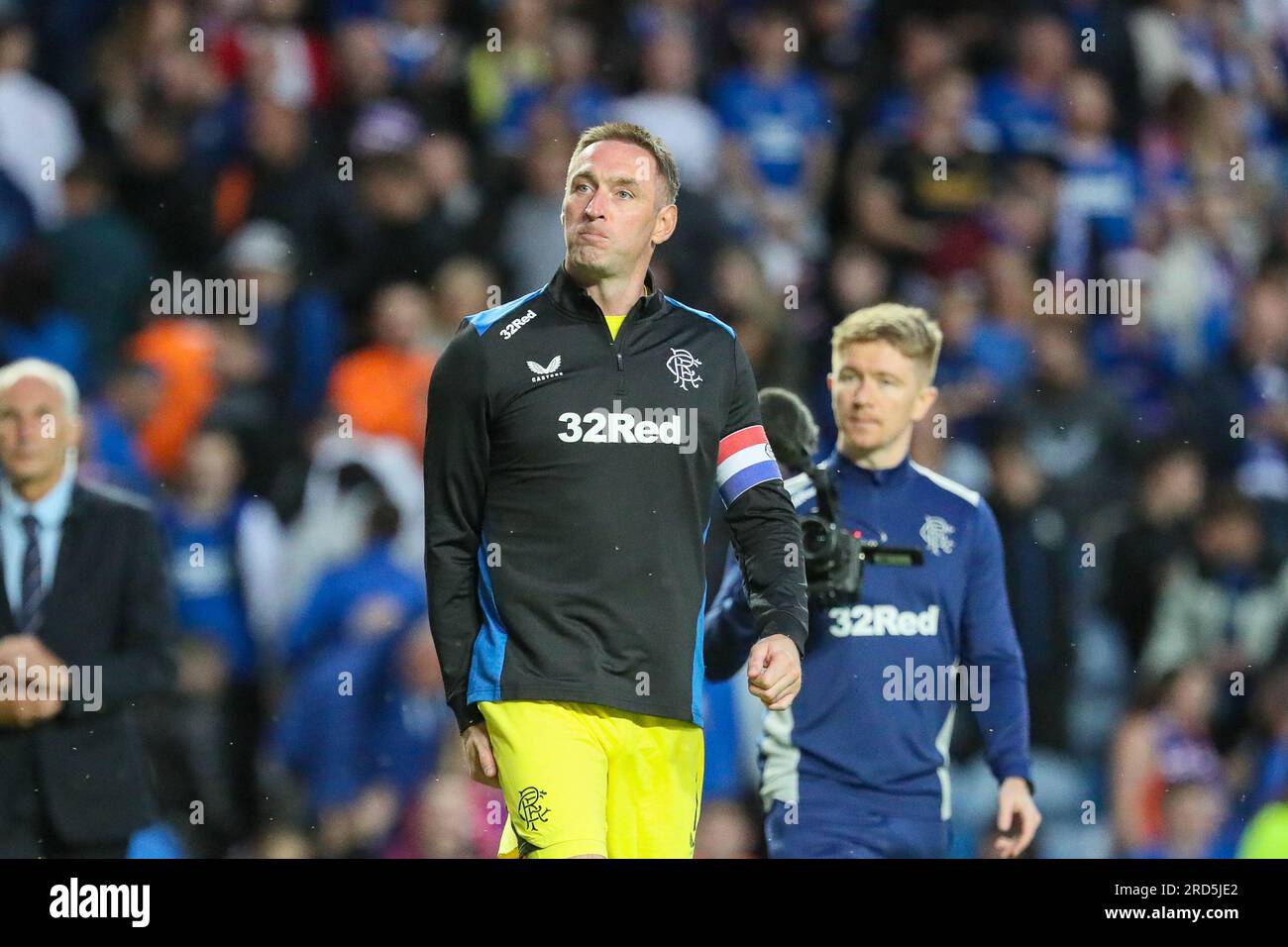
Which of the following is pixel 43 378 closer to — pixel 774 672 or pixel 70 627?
pixel 70 627

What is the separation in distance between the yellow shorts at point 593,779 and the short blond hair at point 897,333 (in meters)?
1.31

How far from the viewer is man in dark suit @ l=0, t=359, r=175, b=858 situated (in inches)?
199

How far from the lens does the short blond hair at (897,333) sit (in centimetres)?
506

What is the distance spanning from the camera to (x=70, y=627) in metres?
5.23

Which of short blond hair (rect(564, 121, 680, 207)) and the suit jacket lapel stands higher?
short blond hair (rect(564, 121, 680, 207))

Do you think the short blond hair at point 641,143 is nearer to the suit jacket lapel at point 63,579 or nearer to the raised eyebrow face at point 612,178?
the raised eyebrow face at point 612,178

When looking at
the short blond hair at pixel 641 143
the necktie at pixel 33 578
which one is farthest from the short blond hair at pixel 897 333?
the necktie at pixel 33 578

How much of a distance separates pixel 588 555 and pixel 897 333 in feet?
4.41

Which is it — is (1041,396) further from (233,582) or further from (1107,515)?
(233,582)

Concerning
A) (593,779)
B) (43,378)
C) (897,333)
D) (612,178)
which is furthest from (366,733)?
(612,178)

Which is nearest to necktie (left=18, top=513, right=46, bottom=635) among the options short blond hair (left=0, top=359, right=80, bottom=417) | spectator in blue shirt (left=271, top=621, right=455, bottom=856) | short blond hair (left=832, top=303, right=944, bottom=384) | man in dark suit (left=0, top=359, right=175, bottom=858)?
man in dark suit (left=0, top=359, right=175, bottom=858)

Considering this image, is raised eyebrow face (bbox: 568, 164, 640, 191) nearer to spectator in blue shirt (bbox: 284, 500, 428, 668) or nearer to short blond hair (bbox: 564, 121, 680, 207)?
short blond hair (bbox: 564, 121, 680, 207)

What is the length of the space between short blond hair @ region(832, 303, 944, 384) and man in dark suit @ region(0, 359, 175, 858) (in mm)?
1873
